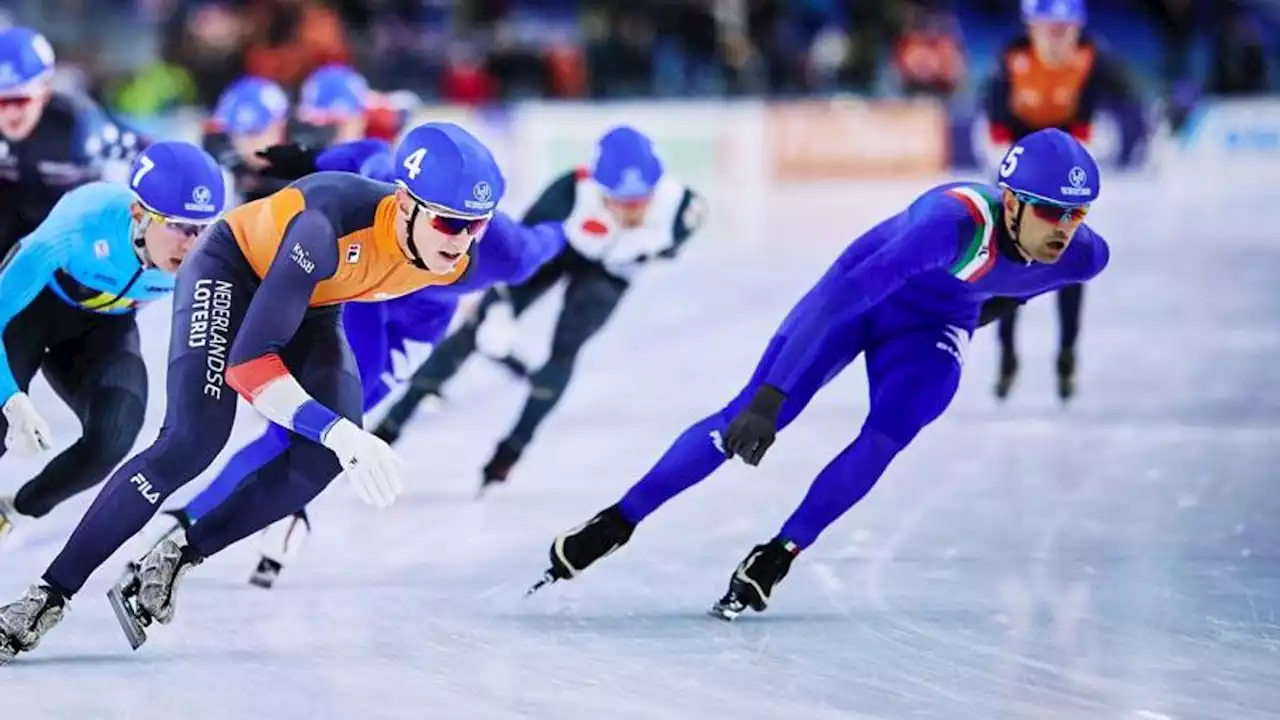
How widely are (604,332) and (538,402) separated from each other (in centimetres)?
334

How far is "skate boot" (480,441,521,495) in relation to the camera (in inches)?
280

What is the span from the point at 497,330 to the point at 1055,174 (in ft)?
8.77

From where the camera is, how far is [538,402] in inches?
286

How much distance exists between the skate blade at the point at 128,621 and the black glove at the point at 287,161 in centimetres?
160

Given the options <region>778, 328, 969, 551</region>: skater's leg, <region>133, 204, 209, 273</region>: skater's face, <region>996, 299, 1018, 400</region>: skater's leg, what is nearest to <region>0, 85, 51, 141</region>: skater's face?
<region>133, 204, 209, 273</region>: skater's face

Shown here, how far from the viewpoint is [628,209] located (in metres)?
7.14

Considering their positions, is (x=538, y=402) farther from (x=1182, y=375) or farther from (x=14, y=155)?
(x=1182, y=375)

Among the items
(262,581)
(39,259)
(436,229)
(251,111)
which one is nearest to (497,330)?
(262,581)

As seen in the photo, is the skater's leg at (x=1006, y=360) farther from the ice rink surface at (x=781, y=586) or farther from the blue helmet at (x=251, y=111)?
the blue helmet at (x=251, y=111)

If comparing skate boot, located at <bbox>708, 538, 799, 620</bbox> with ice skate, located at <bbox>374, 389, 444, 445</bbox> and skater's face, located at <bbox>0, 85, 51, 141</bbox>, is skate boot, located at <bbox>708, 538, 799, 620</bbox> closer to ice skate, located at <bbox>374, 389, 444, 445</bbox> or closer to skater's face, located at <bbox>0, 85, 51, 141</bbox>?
ice skate, located at <bbox>374, 389, 444, 445</bbox>

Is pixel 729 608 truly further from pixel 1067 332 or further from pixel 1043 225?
pixel 1067 332

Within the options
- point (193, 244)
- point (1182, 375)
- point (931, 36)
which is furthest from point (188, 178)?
point (931, 36)

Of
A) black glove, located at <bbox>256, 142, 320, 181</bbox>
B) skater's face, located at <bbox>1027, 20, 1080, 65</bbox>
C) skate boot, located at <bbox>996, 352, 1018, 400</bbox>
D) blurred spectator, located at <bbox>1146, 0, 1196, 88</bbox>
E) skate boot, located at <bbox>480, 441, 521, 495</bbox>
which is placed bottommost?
skate boot, located at <bbox>480, 441, 521, 495</bbox>

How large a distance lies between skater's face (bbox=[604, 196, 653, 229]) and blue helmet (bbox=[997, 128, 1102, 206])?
2.15 m
